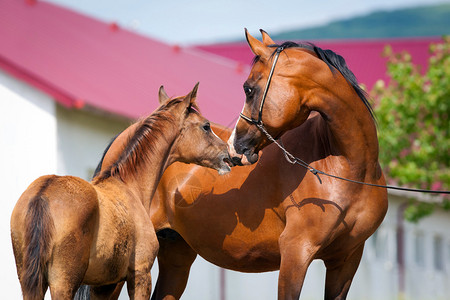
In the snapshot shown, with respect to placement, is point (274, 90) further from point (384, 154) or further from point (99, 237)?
point (384, 154)

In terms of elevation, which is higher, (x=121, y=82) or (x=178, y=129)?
(x=121, y=82)

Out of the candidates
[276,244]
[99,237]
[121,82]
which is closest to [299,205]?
[276,244]

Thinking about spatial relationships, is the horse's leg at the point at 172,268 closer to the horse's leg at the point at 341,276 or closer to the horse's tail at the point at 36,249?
the horse's leg at the point at 341,276

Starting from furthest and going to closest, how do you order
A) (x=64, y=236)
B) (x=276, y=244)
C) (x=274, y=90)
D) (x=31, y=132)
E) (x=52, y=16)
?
(x=52, y=16) < (x=31, y=132) < (x=276, y=244) < (x=274, y=90) < (x=64, y=236)

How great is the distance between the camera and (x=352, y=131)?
6277mm

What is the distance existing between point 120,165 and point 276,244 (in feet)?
5.24

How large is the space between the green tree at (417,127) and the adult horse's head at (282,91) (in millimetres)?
12301

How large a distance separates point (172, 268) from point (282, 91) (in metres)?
2.67

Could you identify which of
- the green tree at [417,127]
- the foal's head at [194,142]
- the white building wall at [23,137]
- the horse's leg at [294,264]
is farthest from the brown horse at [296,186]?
the green tree at [417,127]

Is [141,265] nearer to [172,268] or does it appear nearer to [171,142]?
[171,142]

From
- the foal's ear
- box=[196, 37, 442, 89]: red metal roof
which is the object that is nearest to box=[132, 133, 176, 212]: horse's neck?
the foal's ear

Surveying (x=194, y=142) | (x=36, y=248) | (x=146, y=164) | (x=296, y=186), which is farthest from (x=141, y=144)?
(x=36, y=248)

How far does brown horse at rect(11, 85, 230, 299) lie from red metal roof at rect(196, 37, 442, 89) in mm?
23643

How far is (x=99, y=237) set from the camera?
523 cm
